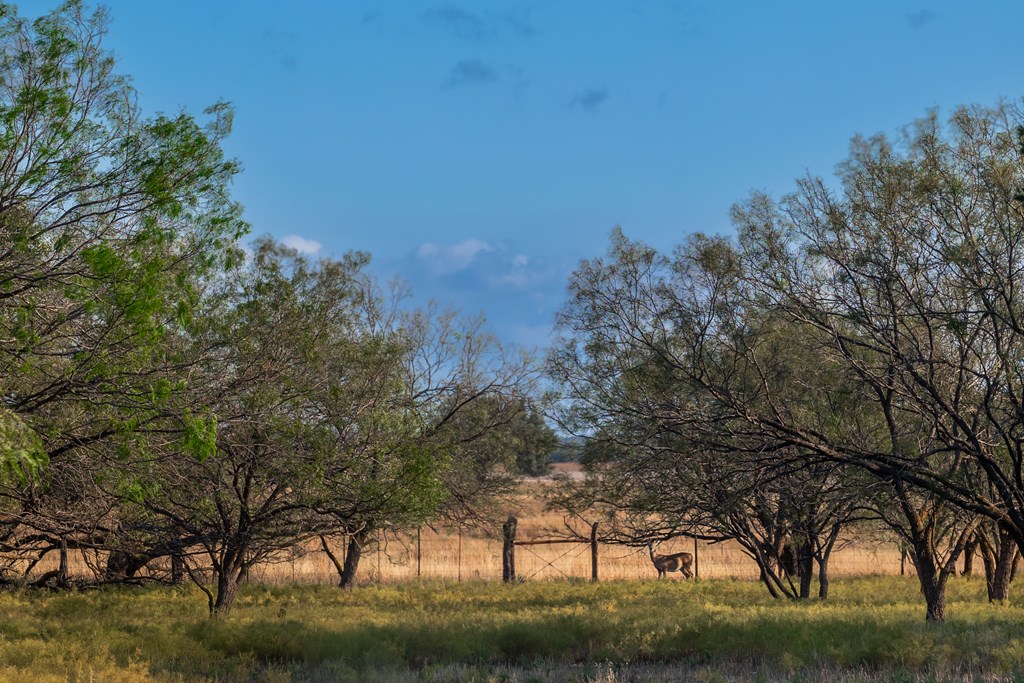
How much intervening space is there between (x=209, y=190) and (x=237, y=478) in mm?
6082

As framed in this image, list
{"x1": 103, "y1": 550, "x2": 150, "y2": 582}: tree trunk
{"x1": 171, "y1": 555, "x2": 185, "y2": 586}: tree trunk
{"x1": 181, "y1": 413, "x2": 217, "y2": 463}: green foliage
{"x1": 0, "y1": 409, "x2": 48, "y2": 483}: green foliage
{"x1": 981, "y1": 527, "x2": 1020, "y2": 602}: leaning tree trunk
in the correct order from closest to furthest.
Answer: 1. {"x1": 0, "y1": 409, "x2": 48, "y2": 483}: green foliage
2. {"x1": 181, "y1": 413, "x2": 217, "y2": 463}: green foliage
3. {"x1": 981, "y1": 527, "x2": 1020, "y2": 602}: leaning tree trunk
4. {"x1": 103, "y1": 550, "x2": 150, "y2": 582}: tree trunk
5. {"x1": 171, "y1": 555, "x2": 185, "y2": 586}: tree trunk

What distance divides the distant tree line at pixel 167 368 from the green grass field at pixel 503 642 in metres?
1.49

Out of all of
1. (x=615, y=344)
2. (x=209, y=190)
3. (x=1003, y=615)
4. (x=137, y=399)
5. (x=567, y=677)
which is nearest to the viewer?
(x=137, y=399)

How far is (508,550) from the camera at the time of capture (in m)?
27.2

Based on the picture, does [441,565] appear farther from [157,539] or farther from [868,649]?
[868,649]

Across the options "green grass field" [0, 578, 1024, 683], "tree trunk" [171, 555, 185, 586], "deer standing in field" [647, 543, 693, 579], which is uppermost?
"tree trunk" [171, 555, 185, 586]

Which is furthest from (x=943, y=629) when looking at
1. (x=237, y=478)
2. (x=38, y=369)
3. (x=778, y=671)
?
(x=38, y=369)

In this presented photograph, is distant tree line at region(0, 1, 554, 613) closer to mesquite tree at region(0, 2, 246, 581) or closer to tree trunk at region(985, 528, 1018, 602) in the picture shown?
mesquite tree at region(0, 2, 246, 581)

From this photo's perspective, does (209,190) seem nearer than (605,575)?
Yes

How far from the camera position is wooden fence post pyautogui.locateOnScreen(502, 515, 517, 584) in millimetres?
26688

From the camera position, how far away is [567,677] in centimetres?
1169

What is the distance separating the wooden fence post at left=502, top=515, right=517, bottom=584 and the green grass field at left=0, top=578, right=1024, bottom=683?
26.2ft

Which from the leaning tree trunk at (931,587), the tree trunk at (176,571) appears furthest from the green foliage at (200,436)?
the tree trunk at (176,571)

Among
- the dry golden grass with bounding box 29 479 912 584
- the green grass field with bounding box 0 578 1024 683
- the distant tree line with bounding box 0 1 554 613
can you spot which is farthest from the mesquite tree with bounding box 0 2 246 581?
the dry golden grass with bounding box 29 479 912 584
